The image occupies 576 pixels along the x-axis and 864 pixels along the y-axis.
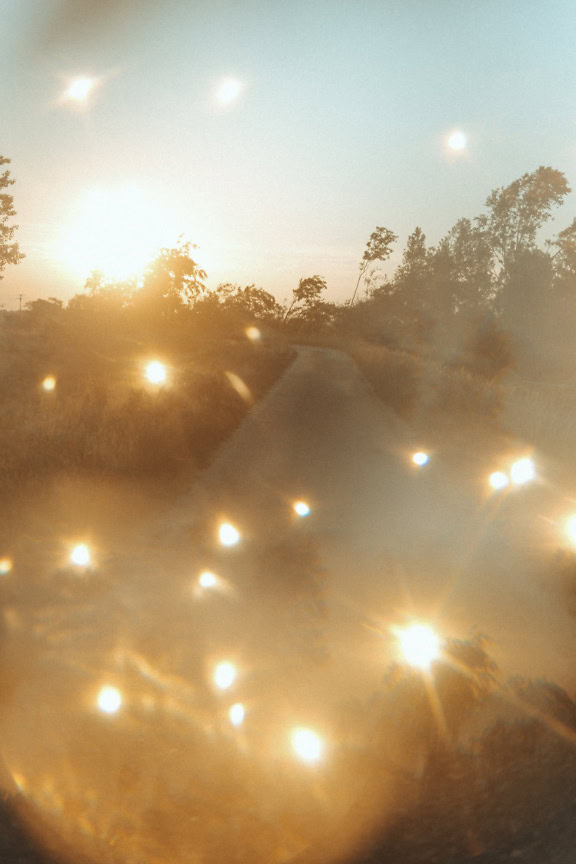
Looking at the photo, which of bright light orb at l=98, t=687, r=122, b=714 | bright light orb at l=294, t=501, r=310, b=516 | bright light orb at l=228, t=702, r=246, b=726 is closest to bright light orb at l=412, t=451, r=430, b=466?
bright light orb at l=294, t=501, r=310, b=516

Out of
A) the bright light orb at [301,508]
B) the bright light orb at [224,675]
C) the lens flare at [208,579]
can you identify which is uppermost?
the bright light orb at [301,508]

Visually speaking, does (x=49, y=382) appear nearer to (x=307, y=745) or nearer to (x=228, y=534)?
(x=228, y=534)

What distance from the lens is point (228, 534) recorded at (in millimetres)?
6133

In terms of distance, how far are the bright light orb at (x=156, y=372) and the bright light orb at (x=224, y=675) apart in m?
11.5

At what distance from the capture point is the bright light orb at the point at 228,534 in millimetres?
5906

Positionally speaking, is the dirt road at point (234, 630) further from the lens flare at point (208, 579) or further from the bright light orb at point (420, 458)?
the bright light orb at point (420, 458)

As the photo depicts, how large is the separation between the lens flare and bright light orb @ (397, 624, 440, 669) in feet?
A: 5.66

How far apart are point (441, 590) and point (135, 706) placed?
293cm

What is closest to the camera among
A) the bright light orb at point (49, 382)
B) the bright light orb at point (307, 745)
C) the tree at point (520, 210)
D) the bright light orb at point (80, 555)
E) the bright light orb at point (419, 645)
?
the bright light orb at point (307, 745)

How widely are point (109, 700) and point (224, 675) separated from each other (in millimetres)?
753

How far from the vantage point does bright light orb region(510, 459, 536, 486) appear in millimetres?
8797

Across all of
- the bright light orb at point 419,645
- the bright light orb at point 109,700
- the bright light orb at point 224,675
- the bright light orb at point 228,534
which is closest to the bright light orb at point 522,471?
the bright light orb at point 228,534

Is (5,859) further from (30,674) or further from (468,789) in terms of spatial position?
(468,789)

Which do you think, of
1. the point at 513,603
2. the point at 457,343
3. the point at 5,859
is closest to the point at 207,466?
the point at 513,603
